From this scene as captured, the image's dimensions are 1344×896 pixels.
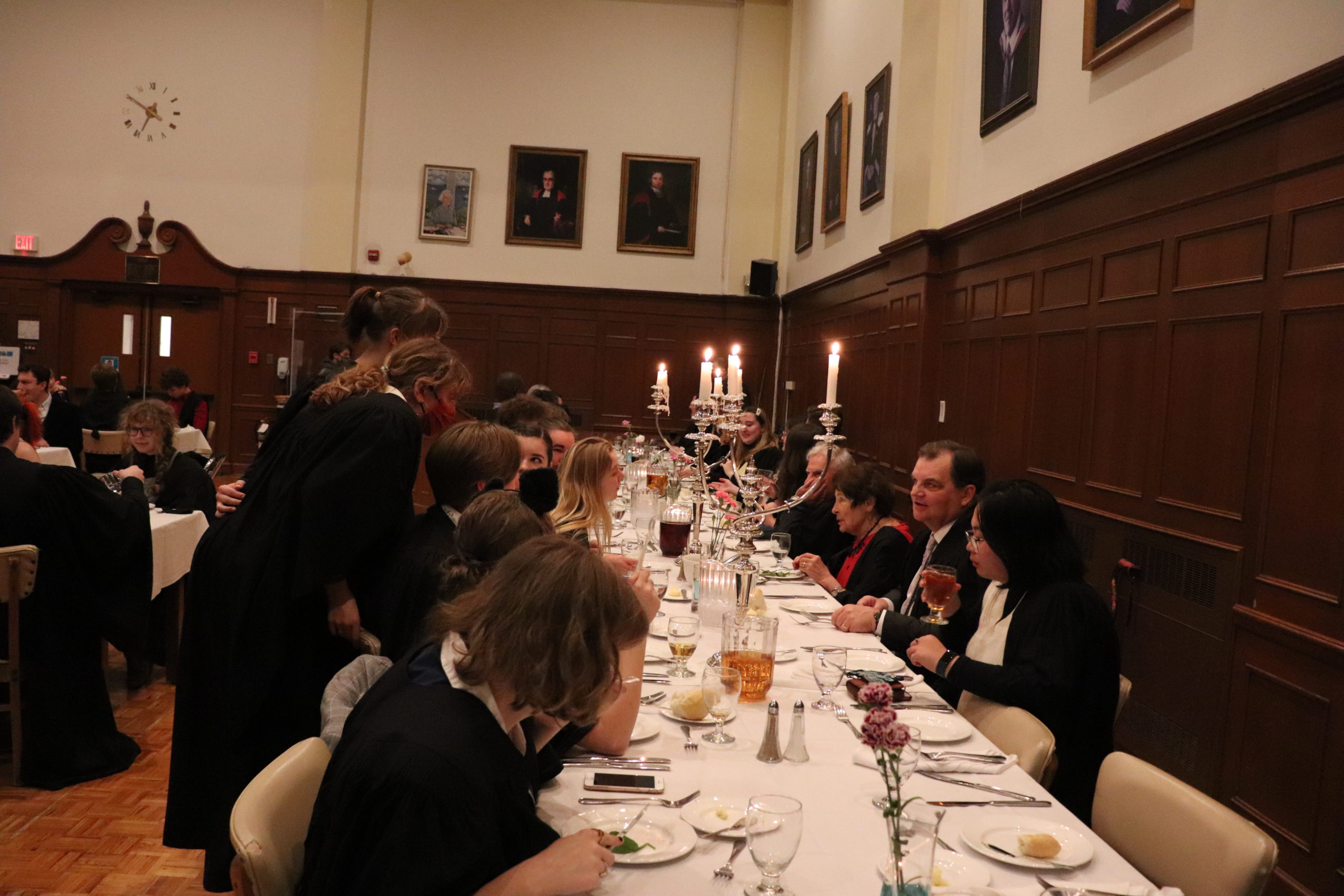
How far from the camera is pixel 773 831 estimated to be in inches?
59.3

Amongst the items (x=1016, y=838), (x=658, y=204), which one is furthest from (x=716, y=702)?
(x=658, y=204)

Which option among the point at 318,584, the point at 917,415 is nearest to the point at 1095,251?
the point at 917,415

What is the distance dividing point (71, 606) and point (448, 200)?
394 inches

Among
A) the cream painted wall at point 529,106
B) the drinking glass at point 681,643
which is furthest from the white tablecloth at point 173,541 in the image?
the cream painted wall at point 529,106

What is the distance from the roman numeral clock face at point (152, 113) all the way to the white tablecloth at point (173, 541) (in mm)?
9785

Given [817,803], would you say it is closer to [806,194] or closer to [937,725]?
[937,725]

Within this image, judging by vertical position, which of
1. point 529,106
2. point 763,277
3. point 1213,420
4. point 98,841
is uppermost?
point 529,106

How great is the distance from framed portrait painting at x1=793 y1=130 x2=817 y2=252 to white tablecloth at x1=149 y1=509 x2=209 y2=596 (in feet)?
26.6

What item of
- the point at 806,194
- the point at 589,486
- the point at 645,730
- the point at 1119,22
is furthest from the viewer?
the point at 806,194

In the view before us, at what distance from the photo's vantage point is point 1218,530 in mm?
4062

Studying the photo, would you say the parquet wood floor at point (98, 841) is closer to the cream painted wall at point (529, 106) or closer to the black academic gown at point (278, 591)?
the black academic gown at point (278, 591)

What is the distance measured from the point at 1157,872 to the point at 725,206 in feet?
40.5

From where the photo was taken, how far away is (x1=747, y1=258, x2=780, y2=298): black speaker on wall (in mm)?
13172

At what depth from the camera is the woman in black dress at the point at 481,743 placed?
1.44 meters
